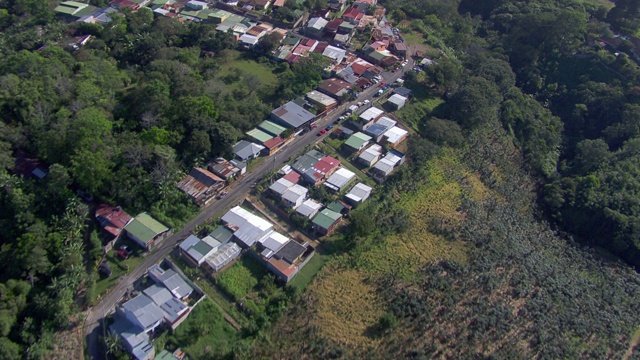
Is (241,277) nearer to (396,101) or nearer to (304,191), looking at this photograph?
(304,191)

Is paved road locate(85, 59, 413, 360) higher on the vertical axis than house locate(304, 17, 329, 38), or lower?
lower

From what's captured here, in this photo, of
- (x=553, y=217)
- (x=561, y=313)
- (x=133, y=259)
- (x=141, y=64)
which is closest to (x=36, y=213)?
(x=133, y=259)

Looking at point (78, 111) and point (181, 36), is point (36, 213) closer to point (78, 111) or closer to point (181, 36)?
point (78, 111)

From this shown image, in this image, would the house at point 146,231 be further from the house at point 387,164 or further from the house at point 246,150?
the house at point 387,164

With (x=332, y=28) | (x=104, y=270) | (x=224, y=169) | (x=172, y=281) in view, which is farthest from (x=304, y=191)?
(x=332, y=28)

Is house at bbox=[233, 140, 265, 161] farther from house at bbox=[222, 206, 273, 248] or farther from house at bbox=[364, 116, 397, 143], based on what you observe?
house at bbox=[364, 116, 397, 143]

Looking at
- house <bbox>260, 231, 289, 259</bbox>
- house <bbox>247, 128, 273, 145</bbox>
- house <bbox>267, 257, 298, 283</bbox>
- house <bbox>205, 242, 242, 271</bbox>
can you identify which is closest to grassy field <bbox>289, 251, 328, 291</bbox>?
house <bbox>267, 257, 298, 283</bbox>

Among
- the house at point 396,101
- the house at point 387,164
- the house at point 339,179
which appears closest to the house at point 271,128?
the house at point 339,179
